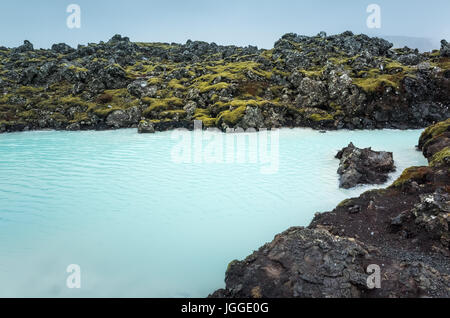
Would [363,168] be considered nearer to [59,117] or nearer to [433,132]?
[433,132]

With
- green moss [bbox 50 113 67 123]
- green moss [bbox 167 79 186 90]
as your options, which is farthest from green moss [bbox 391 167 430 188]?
green moss [bbox 50 113 67 123]

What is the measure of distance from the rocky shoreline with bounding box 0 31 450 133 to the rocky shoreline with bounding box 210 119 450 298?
1247 inches

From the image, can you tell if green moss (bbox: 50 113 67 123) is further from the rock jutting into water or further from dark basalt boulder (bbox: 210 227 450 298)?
dark basalt boulder (bbox: 210 227 450 298)

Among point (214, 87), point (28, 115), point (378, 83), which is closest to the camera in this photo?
point (378, 83)

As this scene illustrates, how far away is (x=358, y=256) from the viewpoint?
9.56 meters

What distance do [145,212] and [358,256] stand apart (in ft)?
36.9

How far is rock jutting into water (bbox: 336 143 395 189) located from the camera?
1982 cm

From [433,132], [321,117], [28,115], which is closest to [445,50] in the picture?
[321,117]

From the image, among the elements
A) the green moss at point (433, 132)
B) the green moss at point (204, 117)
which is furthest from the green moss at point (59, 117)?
the green moss at point (433, 132)

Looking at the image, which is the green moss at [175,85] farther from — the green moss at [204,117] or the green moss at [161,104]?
the green moss at [204,117]

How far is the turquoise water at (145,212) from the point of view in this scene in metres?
10.7
